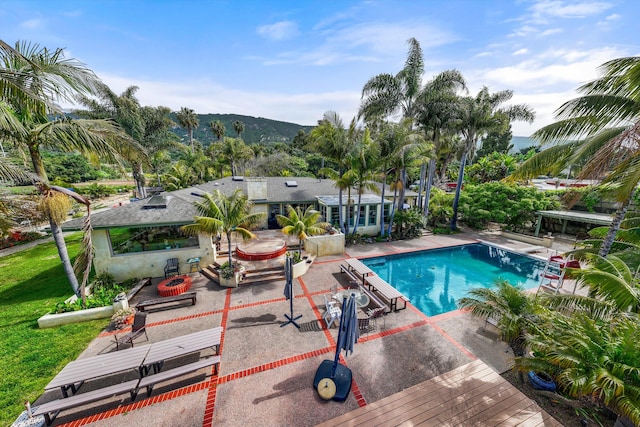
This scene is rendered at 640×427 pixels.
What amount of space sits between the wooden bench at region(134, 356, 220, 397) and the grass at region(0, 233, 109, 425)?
9.76ft

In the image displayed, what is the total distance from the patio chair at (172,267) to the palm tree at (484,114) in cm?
2315

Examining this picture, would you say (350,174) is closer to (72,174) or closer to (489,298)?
(489,298)

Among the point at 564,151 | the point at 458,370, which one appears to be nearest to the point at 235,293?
the point at 458,370

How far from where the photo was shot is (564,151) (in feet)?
27.9

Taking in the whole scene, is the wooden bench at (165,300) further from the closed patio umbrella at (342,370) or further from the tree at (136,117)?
the tree at (136,117)

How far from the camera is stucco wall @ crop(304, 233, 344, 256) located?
53.9 feet

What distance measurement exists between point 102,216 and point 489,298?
16986mm

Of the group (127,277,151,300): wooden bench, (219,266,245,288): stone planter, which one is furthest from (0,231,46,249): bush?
(219,266,245,288): stone planter

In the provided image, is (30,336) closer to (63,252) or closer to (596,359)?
(63,252)

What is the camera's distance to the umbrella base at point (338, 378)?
20.7 ft

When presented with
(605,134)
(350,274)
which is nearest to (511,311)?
(605,134)

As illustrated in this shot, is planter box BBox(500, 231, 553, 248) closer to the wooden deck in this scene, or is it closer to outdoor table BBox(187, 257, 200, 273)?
the wooden deck

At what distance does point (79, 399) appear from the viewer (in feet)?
19.5

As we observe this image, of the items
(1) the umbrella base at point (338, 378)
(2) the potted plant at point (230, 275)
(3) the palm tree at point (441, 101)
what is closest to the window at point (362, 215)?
(3) the palm tree at point (441, 101)
